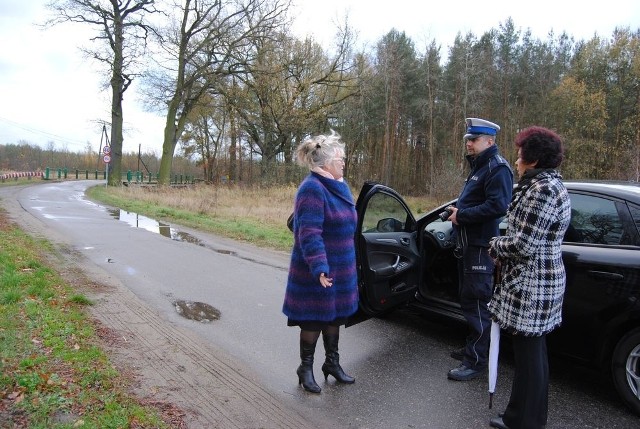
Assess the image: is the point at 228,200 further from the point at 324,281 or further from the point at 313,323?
the point at 324,281

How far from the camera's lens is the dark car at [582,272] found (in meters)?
3.12

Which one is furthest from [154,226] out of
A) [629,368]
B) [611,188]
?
[629,368]

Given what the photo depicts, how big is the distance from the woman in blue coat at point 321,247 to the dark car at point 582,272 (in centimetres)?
59

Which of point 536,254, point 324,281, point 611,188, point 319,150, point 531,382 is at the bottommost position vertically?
point 531,382

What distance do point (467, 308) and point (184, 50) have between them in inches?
1083

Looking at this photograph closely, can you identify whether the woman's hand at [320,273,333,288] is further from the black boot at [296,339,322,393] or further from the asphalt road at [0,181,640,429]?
the asphalt road at [0,181,640,429]

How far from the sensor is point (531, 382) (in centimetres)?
282

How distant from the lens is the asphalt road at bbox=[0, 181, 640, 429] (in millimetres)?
3215

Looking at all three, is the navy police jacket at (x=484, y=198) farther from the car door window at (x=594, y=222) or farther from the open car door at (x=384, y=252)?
the open car door at (x=384, y=252)

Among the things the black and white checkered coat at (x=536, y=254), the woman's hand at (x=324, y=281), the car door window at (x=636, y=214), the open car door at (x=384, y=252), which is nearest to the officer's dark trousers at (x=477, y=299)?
the open car door at (x=384, y=252)

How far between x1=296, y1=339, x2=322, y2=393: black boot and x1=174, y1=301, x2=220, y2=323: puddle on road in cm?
189

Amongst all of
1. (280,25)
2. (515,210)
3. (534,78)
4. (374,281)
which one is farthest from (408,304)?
(534,78)

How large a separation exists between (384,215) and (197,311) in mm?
2589

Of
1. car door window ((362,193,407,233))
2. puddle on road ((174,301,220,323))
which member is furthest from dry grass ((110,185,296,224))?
car door window ((362,193,407,233))
